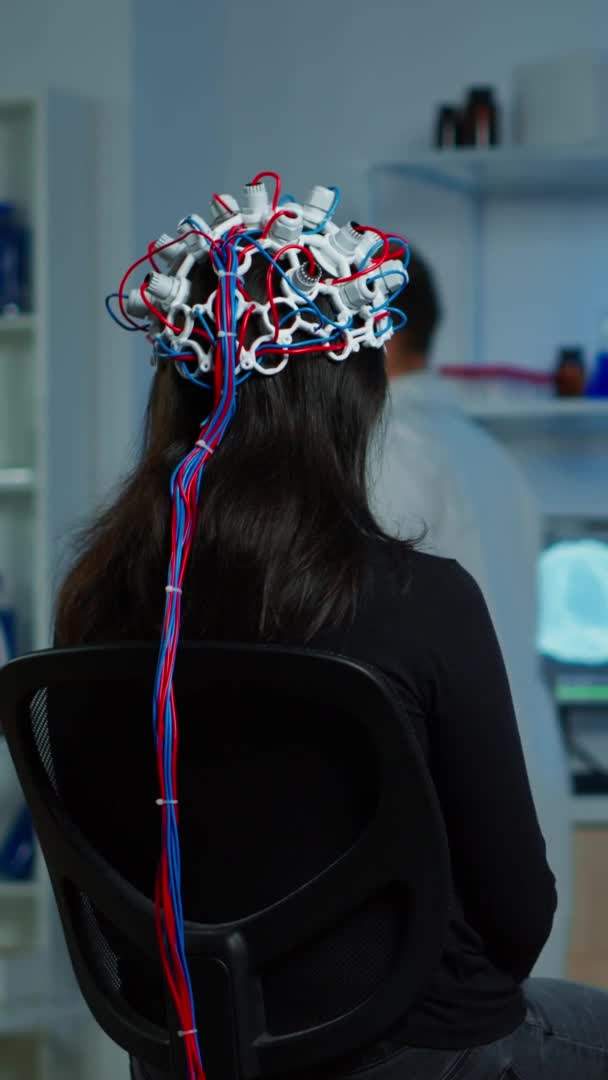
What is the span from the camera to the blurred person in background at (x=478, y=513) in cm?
201

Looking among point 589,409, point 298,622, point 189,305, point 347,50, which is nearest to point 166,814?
point 298,622

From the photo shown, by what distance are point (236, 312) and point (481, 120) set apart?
2.18 metres

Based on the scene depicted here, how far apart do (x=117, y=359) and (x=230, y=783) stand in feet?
6.11

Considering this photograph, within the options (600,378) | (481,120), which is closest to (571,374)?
(600,378)

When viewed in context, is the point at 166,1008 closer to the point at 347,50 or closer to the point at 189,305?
the point at 189,305

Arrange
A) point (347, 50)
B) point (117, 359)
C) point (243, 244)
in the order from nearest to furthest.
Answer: point (243, 244), point (117, 359), point (347, 50)

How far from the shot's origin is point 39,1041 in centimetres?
259

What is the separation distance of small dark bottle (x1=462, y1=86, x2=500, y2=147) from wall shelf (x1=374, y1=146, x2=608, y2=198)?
0.06 meters

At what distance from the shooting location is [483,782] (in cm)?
102

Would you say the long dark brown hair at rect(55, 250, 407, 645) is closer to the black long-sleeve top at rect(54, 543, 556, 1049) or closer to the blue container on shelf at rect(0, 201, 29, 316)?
the black long-sleeve top at rect(54, 543, 556, 1049)

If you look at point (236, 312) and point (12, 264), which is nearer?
point (236, 312)

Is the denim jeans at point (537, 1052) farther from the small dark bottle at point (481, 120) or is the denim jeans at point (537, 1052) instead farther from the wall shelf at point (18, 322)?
the small dark bottle at point (481, 120)

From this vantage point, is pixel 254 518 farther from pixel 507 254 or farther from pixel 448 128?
pixel 507 254

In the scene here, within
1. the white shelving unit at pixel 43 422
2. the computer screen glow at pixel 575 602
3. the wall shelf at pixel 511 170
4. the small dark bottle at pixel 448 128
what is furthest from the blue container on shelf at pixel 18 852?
the small dark bottle at pixel 448 128
